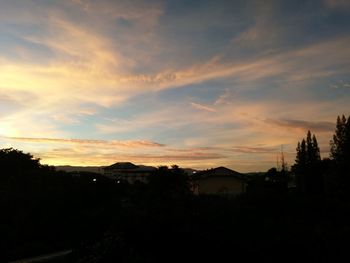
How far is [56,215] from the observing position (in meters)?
25.1

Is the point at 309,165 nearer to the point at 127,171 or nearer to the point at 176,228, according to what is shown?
the point at 127,171

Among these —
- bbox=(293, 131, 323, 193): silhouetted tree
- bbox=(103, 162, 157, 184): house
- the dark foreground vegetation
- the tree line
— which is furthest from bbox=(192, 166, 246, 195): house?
bbox=(103, 162, 157, 184): house

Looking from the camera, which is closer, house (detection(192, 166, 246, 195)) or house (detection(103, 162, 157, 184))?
house (detection(192, 166, 246, 195))

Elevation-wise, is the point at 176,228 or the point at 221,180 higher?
the point at 221,180

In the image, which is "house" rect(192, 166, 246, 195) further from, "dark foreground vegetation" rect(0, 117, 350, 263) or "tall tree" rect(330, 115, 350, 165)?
"dark foreground vegetation" rect(0, 117, 350, 263)

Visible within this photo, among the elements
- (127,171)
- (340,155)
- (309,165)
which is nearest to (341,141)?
(340,155)

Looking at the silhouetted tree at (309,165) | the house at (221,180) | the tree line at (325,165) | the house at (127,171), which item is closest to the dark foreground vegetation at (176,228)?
the tree line at (325,165)

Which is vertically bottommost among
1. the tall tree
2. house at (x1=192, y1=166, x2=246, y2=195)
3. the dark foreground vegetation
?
the dark foreground vegetation

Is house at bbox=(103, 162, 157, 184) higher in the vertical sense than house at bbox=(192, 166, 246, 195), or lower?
higher

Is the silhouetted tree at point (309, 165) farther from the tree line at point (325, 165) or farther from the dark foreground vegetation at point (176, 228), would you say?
the dark foreground vegetation at point (176, 228)

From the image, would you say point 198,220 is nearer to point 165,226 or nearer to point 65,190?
point 165,226

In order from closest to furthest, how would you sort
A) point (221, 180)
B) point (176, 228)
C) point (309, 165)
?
1. point (176, 228)
2. point (221, 180)
3. point (309, 165)

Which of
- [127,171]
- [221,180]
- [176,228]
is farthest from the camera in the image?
[127,171]

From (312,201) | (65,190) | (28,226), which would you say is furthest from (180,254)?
(65,190)
